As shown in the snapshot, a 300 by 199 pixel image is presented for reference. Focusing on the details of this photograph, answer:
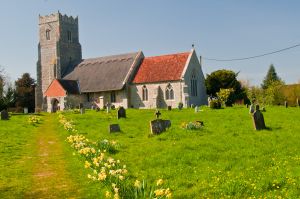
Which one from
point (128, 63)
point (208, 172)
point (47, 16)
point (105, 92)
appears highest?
point (47, 16)

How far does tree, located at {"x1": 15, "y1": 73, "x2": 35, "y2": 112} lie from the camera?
247ft

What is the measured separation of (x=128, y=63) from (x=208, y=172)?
1997 inches

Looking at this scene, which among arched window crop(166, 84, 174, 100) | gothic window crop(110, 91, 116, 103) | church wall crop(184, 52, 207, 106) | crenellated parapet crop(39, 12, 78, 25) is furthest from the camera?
crenellated parapet crop(39, 12, 78, 25)

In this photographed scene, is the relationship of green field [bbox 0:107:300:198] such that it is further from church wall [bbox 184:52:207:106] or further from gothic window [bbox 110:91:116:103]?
gothic window [bbox 110:91:116:103]

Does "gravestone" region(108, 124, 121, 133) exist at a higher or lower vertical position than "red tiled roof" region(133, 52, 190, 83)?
lower

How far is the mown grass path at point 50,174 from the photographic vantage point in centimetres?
1051

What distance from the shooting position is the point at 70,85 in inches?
2447

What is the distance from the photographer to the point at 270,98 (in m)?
55.7

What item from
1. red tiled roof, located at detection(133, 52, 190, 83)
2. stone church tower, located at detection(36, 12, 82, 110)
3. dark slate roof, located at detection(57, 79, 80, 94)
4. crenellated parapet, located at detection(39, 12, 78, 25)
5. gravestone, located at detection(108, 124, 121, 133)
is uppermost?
crenellated parapet, located at detection(39, 12, 78, 25)

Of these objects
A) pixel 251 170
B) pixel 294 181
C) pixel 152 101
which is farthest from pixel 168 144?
pixel 152 101

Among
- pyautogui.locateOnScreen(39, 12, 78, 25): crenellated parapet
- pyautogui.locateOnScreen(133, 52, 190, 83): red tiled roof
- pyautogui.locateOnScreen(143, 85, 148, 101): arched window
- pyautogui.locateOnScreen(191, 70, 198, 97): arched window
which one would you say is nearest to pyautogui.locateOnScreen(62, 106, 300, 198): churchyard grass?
pyautogui.locateOnScreen(133, 52, 190, 83): red tiled roof

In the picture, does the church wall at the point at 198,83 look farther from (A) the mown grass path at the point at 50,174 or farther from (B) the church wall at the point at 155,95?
(A) the mown grass path at the point at 50,174

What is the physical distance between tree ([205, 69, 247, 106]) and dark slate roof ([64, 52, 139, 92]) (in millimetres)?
12282

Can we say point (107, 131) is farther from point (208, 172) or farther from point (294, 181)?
point (294, 181)
